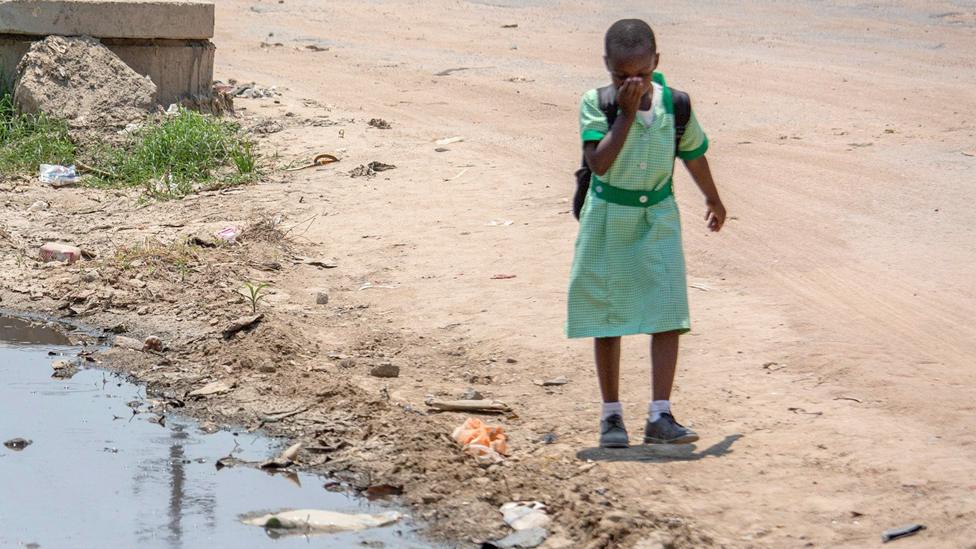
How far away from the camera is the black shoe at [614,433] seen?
400 cm

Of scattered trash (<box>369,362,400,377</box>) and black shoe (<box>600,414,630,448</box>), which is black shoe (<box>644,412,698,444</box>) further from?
scattered trash (<box>369,362,400,377</box>)

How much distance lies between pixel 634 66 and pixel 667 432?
1139mm

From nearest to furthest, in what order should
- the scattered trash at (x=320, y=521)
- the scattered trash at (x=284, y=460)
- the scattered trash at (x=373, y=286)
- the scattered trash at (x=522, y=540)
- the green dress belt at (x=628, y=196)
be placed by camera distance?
the scattered trash at (x=522, y=540) < the scattered trash at (x=320, y=521) < the green dress belt at (x=628, y=196) < the scattered trash at (x=284, y=460) < the scattered trash at (x=373, y=286)

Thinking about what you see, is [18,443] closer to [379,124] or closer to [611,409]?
[611,409]

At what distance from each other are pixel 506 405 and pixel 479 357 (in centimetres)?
63

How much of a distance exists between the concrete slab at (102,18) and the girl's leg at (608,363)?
640cm

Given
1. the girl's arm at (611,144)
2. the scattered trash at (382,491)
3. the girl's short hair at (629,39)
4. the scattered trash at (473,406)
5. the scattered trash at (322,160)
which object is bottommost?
the scattered trash at (322,160)

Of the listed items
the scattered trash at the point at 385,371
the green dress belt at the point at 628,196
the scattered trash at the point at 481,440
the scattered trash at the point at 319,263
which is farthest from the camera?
the scattered trash at the point at 319,263

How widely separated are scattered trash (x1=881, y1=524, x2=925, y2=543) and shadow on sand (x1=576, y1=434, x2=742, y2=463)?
70 cm

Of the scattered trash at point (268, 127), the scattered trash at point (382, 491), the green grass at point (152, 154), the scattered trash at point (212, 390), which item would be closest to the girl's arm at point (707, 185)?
the scattered trash at point (382, 491)

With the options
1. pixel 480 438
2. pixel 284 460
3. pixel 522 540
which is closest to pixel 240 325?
pixel 284 460

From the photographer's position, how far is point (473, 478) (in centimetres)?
395

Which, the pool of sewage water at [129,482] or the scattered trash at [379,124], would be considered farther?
the scattered trash at [379,124]

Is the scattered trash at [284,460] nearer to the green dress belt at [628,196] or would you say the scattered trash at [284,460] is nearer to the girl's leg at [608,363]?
the girl's leg at [608,363]
